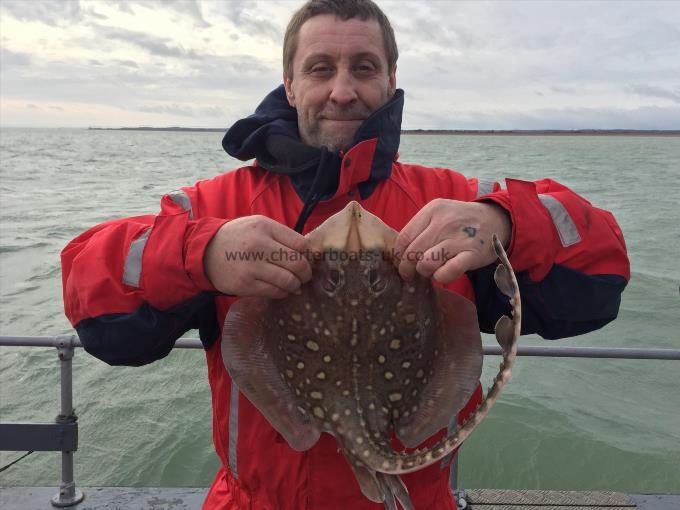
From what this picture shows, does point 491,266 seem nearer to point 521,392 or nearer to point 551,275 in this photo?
point 551,275

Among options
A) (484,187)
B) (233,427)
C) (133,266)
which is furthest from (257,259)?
(484,187)

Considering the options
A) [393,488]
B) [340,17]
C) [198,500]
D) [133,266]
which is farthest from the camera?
[198,500]

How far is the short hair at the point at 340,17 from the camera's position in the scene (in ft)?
8.61

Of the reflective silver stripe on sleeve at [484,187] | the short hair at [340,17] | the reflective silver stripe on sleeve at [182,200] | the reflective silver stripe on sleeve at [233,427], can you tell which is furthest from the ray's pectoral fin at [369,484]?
the short hair at [340,17]

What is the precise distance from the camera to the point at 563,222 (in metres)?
2.18

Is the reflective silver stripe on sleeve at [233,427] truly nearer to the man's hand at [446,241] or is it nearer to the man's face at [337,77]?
the man's hand at [446,241]

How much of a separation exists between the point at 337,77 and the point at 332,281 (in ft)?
3.84

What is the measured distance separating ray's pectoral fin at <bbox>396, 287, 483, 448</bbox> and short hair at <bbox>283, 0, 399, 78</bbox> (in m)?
1.41

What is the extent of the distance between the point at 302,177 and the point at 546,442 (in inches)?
→ 304

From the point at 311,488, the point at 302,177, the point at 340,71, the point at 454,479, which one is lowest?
the point at 454,479

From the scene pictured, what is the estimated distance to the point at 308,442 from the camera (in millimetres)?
2119

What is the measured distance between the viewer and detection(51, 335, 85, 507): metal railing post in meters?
3.55

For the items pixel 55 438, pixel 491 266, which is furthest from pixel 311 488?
pixel 55 438

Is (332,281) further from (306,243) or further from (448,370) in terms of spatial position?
(448,370)
